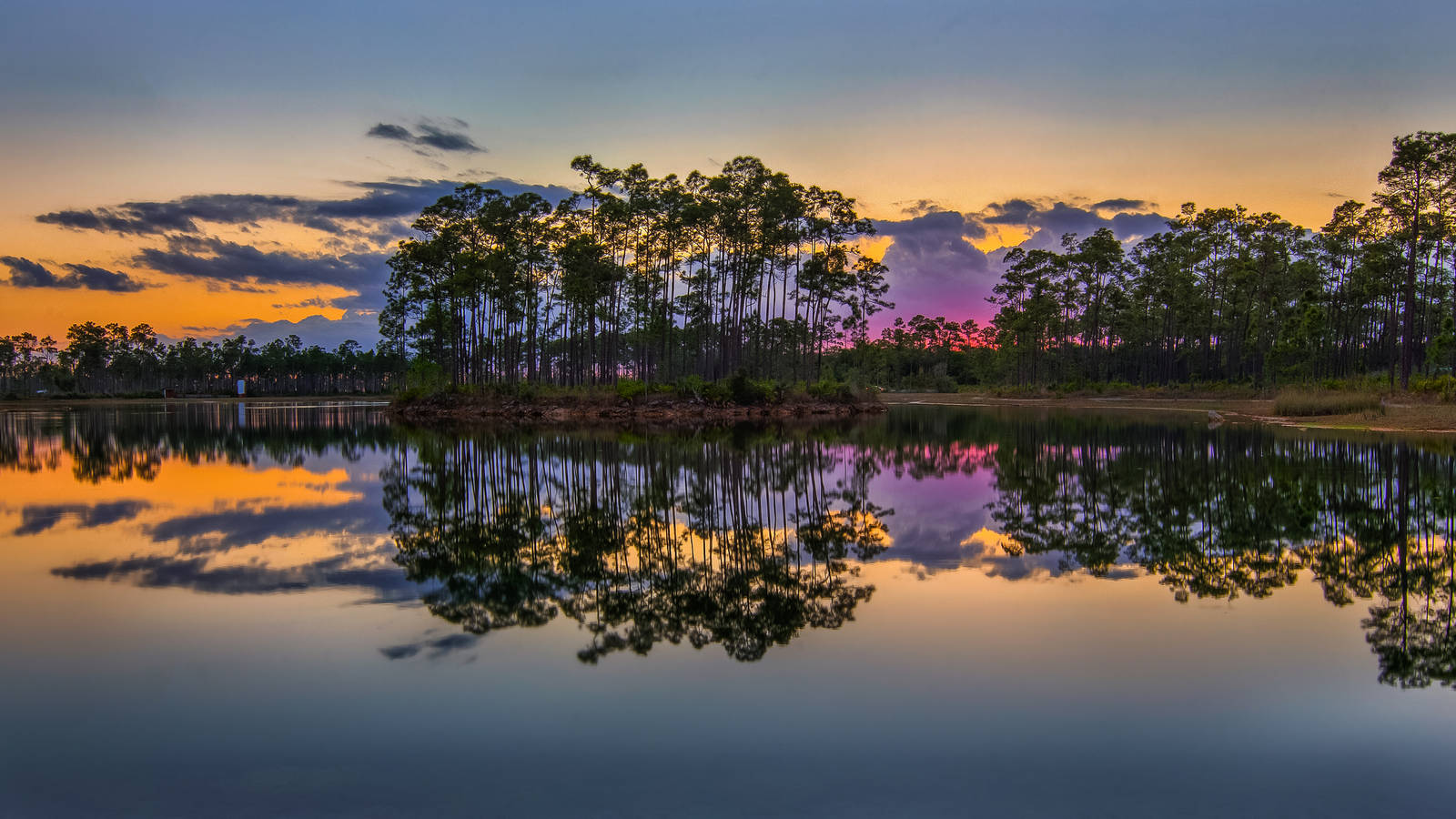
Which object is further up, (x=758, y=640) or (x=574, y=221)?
(x=574, y=221)

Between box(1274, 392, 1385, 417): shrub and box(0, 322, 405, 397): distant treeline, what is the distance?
112967mm

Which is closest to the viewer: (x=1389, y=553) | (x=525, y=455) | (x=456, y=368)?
(x=1389, y=553)

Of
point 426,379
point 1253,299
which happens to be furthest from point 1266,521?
point 1253,299

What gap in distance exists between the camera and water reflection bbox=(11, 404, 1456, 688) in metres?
6.85

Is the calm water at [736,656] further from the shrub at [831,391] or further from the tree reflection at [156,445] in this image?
the shrub at [831,391]

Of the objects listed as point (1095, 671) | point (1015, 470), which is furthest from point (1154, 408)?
point (1095, 671)

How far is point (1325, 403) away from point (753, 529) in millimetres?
33428

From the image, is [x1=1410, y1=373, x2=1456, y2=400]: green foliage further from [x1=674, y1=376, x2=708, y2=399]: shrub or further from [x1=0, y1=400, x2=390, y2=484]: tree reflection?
[x1=0, y1=400, x2=390, y2=484]: tree reflection

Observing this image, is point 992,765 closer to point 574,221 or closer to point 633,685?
point 633,685

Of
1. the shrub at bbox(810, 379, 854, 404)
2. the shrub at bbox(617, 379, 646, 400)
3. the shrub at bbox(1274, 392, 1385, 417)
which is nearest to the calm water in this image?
the shrub at bbox(1274, 392, 1385, 417)

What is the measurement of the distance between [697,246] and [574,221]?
28.4 feet

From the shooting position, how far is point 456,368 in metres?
55.0

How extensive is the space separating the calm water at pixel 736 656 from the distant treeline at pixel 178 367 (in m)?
117

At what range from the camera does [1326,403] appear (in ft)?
104
